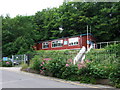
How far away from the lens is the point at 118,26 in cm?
2880

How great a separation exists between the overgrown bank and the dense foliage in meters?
18.5

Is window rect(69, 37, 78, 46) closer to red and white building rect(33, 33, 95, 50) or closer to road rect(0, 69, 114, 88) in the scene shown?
red and white building rect(33, 33, 95, 50)

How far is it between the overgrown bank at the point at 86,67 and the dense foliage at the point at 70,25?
18499 mm

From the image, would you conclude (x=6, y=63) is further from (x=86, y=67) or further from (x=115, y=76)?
(x=115, y=76)

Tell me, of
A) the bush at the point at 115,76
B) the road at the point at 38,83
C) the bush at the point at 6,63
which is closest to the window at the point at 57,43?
the bush at the point at 6,63

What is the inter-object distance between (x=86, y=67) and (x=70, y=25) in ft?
87.0

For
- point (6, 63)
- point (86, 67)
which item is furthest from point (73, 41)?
point (86, 67)

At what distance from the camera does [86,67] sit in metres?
8.23

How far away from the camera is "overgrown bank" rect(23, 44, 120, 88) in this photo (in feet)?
24.4

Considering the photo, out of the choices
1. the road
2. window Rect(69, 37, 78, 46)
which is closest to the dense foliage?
window Rect(69, 37, 78, 46)

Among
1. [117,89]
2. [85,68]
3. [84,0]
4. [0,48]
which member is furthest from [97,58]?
[84,0]

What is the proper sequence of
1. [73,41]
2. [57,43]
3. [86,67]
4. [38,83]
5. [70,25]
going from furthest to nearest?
[70,25]
[57,43]
[73,41]
[86,67]
[38,83]

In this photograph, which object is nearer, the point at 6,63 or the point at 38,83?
the point at 38,83

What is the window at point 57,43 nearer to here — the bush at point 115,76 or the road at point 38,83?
the road at point 38,83
